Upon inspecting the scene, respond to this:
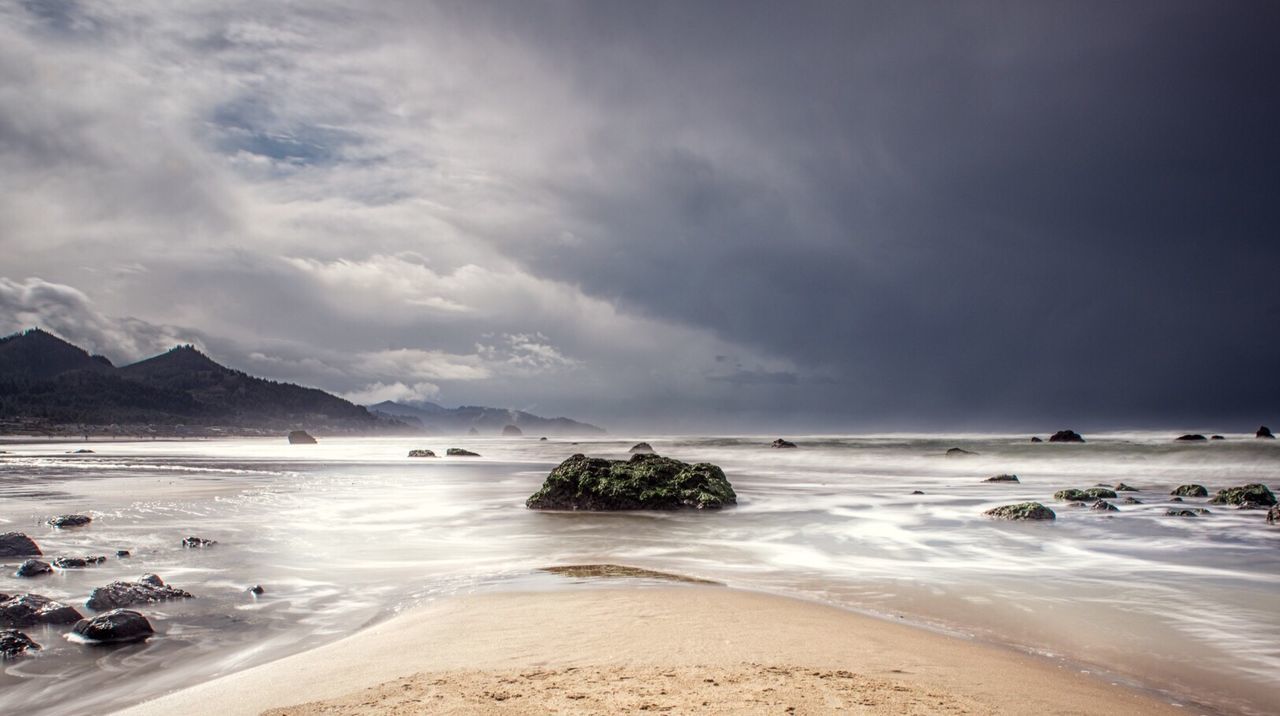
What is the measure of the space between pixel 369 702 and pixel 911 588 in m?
5.64

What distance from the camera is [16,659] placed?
4.26 metres

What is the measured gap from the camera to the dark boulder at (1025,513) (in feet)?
40.6

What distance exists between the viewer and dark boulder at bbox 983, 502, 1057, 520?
12.4 meters

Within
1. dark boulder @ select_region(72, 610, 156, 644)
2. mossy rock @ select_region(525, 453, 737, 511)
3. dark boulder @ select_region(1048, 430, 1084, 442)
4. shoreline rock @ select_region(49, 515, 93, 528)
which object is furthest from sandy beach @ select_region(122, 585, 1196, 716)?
dark boulder @ select_region(1048, 430, 1084, 442)

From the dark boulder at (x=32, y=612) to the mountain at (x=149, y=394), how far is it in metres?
119

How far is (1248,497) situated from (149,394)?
551ft

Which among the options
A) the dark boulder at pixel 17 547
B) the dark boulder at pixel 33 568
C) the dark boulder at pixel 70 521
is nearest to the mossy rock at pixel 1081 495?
the dark boulder at pixel 33 568

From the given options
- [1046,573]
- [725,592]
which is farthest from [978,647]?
[1046,573]

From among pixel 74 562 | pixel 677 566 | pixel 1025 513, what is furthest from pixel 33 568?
pixel 1025 513

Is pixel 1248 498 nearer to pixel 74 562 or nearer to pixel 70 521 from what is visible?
pixel 74 562

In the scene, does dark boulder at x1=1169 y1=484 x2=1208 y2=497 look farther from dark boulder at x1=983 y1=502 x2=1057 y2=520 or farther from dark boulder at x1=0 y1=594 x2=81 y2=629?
dark boulder at x1=0 y1=594 x2=81 y2=629

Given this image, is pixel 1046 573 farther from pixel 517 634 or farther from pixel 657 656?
pixel 517 634

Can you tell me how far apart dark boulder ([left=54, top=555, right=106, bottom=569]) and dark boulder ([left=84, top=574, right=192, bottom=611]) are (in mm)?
1927

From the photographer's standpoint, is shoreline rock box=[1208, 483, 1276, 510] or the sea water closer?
the sea water
